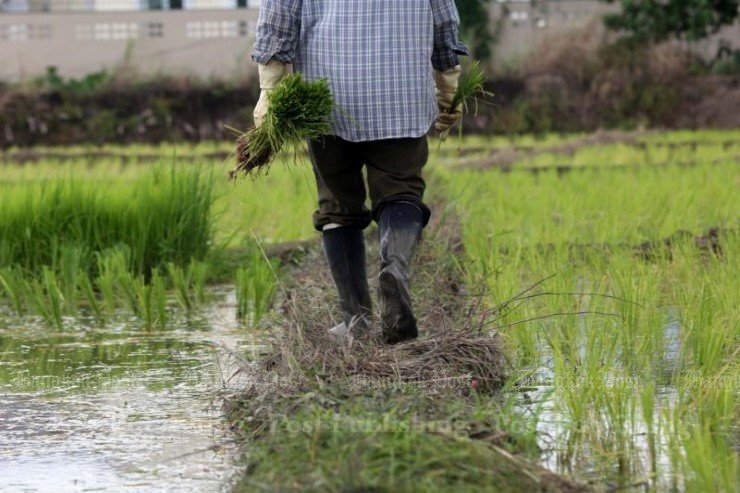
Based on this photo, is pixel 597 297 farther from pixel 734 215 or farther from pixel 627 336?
pixel 734 215

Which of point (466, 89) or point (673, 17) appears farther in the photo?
point (673, 17)

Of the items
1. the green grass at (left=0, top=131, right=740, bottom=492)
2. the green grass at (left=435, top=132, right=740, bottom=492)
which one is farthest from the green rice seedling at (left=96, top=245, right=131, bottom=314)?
the green grass at (left=435, top=132, right=740, bottom=492)

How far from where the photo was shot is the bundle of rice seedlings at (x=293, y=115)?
12.2ft

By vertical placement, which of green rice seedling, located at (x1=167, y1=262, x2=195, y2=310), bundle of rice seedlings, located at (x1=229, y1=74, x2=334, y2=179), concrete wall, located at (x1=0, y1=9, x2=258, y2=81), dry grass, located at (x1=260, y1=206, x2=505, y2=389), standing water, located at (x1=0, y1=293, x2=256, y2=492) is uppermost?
bundle of rice seedlings, located at (x1=229, y1=74, x2=334, y2=179)

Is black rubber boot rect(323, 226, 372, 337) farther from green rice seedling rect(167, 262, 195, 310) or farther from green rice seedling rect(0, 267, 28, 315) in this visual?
green rice seedling rect(0, 267, 28, 315)

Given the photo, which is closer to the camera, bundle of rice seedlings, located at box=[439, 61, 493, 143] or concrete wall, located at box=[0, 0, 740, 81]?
bundle of rice seedlings, located at box=[439, 61, 493, 143]

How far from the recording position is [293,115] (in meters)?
3.73

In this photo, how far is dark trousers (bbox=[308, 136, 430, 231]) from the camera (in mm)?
3924

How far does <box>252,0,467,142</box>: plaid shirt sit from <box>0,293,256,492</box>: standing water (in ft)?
2.39

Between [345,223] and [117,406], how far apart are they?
86 centimetres

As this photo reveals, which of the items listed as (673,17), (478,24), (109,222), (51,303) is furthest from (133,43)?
(51,303)

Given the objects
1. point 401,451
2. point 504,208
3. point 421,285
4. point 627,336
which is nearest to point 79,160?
point 504,208

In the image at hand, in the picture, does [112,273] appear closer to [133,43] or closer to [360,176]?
[360,176]

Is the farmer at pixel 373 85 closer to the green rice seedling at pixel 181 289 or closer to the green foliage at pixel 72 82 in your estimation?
the green rice seedling at pixel 181 289
